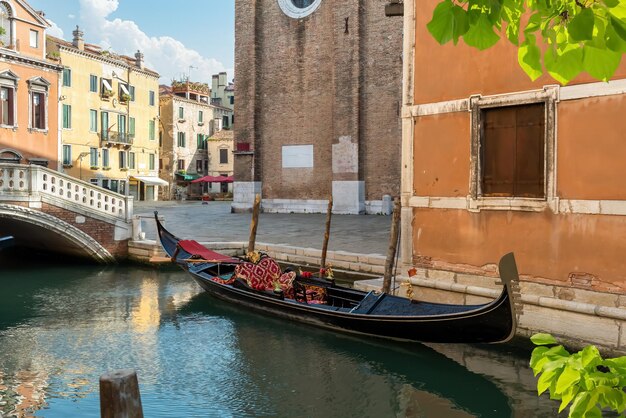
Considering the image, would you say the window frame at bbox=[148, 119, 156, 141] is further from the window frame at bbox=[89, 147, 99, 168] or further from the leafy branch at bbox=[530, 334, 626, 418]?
the leafy branch at bbox=[530, 334, 626, 418]

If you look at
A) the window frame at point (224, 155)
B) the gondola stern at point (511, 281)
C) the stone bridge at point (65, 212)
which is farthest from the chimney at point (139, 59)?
the gondola stern at point (511, 281)

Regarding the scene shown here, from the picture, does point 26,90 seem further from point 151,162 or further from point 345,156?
point 151,162

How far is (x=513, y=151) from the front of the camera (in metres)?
6.06

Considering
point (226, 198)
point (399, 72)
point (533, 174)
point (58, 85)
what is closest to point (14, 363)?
point (533, 174)

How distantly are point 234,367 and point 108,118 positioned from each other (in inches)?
968

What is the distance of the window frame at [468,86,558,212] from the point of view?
18.6ft

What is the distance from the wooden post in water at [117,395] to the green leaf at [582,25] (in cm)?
213

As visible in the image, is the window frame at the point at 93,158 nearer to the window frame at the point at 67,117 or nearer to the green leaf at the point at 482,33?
the window frame at the point at 67,117

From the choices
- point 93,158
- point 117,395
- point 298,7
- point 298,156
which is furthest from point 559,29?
point 93,158

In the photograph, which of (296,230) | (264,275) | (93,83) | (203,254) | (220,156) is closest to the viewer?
(264,275)

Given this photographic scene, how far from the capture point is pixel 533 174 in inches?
232

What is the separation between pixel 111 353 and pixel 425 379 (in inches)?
130

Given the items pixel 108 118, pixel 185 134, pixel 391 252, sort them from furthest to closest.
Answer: pixel 185 134, pixel 108 118, pixel 391 252

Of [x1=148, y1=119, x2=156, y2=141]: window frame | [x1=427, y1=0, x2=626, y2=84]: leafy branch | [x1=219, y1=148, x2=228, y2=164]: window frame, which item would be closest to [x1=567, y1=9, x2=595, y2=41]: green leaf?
[x1=427, y1=0, x2=626, y2=84]: leafy branch
